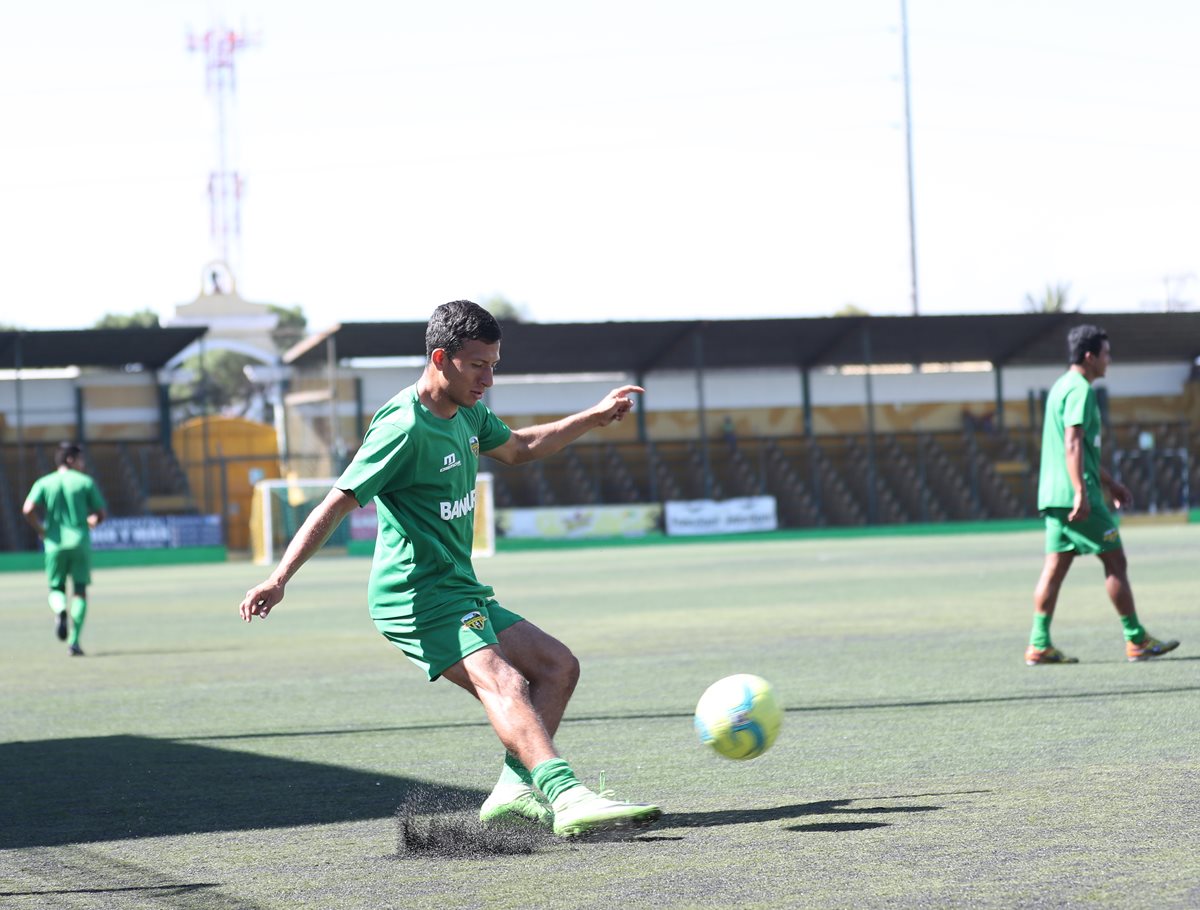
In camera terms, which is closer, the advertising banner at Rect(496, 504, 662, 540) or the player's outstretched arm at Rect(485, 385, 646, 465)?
the player's outstretched arm at Rect(485, 385, 646, 465)

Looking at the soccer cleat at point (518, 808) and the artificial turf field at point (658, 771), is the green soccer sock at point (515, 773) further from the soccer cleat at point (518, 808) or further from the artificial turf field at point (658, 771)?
the artificial turf field at point (658, 771)

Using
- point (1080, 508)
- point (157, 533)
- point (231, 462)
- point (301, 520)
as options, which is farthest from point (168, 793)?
point (231, 462)

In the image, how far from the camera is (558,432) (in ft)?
21.2

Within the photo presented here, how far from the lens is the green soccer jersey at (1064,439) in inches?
416

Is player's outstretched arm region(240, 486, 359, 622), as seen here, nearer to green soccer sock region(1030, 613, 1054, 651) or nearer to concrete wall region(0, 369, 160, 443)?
green soccer sock region(1030, 613, 1054, 651)

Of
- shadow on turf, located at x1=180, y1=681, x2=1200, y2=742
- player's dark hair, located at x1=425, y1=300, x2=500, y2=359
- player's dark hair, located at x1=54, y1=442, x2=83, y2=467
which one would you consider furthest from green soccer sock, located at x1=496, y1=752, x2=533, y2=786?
player's dark hair, located at x1=54, y1=442, x2=83, y2=467

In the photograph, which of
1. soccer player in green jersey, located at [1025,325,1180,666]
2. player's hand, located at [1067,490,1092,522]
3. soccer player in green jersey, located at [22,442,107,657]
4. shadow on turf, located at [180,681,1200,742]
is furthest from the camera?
soccer player in green jersey, located at [22,442,107,657]

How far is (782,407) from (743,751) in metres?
47.9

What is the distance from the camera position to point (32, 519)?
15.8 metres

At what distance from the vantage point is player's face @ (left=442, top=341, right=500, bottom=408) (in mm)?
5750

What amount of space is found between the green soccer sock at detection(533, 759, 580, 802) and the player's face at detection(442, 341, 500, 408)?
4.18 ft

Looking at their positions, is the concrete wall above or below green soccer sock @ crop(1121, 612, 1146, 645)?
above

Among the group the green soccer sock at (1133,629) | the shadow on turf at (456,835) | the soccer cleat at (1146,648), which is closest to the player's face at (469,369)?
the shadow on turf at (456,835)

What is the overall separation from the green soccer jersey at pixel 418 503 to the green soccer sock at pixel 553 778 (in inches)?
27.2
